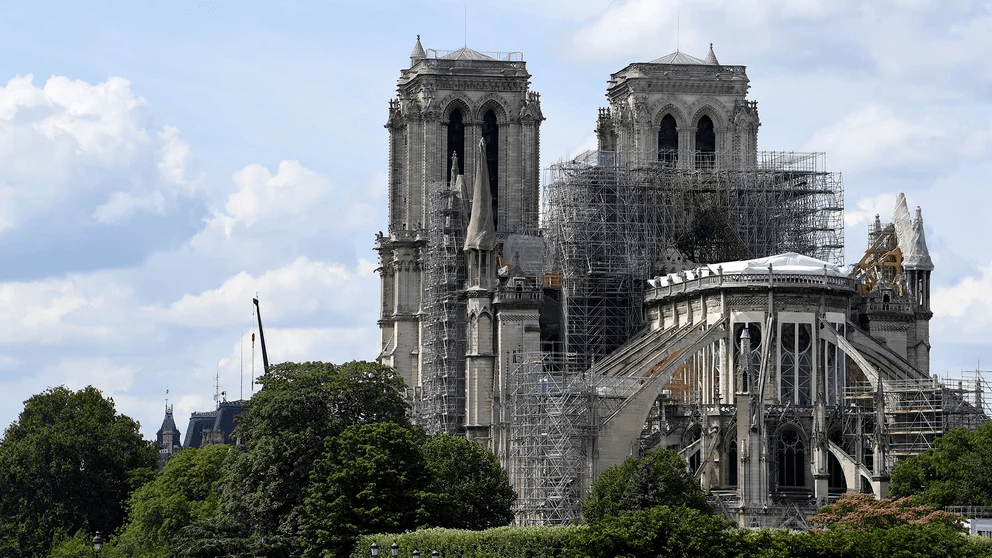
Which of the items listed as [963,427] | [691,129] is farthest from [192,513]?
[691,129]

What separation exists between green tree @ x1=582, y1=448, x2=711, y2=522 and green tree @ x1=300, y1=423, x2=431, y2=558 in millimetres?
9476

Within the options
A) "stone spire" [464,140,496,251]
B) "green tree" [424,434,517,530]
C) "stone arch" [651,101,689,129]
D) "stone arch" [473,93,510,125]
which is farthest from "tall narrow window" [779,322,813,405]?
"stone arch" [473,93,510,125]

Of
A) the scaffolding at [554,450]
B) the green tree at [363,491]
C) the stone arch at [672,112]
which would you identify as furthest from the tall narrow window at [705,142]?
the green tree at [363,491]

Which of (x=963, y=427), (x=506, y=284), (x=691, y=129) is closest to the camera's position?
(x=963, y=427)

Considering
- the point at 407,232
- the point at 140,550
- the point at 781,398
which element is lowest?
the point at 140,550

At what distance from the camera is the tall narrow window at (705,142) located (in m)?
153

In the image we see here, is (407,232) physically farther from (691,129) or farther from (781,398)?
(781,398)

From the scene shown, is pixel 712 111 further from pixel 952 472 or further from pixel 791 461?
pixel 952 472

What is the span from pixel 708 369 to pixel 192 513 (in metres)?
27.8

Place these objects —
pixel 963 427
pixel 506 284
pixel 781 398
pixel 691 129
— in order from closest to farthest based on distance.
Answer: pixel 963 427, pixel 781 398, pixel 506 284, pixel 691 129

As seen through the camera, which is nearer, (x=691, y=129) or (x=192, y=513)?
(x=192, y=513)

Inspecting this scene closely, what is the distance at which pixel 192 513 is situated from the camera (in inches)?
4678

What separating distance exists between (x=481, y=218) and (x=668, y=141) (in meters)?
17.7

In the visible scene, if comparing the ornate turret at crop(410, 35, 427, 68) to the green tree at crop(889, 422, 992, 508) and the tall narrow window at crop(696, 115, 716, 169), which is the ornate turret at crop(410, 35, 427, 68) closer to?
the tall narrow window at crop(696, 115, 716, 169)
